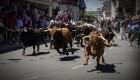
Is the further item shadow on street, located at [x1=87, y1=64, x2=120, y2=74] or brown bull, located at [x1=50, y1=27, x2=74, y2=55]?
brown bull, located at [x1=50, y1=27, x2=74, y2=55]

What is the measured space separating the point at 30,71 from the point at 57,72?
97 centimetres

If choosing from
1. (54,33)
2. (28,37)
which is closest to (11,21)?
(28,37)

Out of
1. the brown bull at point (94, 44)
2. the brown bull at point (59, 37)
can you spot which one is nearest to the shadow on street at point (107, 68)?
the brown bull at point (94, 44)

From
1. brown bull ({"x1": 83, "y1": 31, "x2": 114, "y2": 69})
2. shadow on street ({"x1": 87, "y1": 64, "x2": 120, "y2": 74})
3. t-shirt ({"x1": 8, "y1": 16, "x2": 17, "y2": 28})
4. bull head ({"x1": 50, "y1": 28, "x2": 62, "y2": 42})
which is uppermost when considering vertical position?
t-shirt ({"x1": 8, "y1": 16, "x2": 17, "y2": 28})

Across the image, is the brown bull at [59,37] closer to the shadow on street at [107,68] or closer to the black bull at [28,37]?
the black bull at [28,37]

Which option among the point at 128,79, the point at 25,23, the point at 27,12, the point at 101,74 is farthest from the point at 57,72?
the point at 27,12

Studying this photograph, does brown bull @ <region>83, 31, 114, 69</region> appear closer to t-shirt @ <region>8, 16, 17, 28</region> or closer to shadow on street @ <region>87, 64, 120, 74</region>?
shadow on street @ <region>87, 64, 120, 74</region>

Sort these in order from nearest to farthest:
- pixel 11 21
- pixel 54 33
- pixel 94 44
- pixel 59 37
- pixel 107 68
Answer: pixel 94 44
pixel 107 68
pixel 54 33
pixel 59 37
pixel 11 21

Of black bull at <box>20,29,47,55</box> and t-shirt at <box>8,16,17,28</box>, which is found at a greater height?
t-shirt at <box>8,16,17,28</box>

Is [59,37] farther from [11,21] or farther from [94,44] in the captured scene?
[11,21]

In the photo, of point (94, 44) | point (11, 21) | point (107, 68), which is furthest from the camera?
point (11, 21)

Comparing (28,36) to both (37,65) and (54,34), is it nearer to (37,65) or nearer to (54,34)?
(54,34)

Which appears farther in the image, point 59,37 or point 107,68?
point 59,37

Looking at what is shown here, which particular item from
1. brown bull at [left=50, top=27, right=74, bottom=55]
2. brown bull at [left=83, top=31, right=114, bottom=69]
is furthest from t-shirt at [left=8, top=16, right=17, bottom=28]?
brown bull at [left=83, top=31, right=114, bottom=69]
